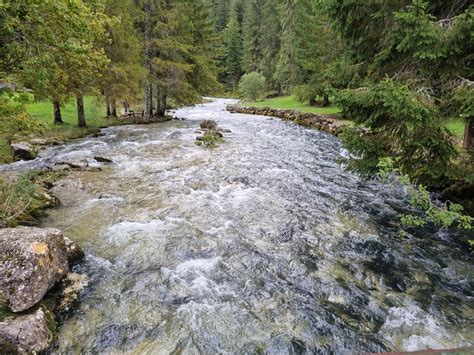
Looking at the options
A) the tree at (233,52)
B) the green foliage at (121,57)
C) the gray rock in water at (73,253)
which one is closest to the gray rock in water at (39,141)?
the green foliage at (121,57)

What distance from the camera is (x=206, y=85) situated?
2691 centimetres

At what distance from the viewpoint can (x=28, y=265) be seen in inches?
167

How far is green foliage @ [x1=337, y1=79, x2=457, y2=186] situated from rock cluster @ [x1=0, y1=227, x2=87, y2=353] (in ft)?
19.1

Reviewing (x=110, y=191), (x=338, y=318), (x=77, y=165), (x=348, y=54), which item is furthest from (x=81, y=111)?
(x=338, y=318)

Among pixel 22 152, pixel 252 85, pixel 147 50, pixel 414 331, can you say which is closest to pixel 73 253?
pixel 414 331

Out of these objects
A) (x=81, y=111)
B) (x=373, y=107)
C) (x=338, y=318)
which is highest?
(x=373, y=107)

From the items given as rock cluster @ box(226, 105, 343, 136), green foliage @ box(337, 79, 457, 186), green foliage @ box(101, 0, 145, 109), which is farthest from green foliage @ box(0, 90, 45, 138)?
rock cluster @ box(226, 105, 343, 136)

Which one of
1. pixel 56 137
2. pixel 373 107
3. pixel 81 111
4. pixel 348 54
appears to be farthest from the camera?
pixel 81 111

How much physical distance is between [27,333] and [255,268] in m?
3.26

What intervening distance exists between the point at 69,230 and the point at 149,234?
166cm

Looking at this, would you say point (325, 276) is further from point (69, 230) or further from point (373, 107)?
point (69, 230)

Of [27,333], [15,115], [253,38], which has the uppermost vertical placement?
[253,38]

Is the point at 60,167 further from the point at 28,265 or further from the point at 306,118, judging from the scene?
the point at 306,118

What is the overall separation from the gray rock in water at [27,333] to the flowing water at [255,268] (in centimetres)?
21
